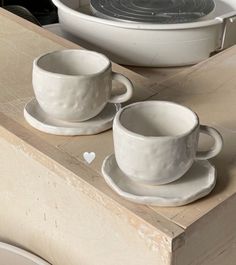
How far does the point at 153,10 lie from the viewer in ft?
2.94

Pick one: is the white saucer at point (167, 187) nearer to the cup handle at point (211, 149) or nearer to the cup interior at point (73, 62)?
the cup handle at point (211, 149)

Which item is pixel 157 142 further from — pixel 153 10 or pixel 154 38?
pixel 153 10

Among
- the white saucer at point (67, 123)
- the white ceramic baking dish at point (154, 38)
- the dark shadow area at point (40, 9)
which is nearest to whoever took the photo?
the white saucer at point (67, 123)

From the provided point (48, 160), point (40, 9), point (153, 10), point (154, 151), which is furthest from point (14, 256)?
point (40, 9)

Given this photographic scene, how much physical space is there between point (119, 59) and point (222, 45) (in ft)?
0.52

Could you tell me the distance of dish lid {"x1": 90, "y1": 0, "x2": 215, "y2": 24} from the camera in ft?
2.85

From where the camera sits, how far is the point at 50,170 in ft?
1.96

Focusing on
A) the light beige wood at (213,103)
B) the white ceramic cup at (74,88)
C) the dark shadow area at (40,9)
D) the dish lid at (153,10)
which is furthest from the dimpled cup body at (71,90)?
the dark shadow area at (40,9)

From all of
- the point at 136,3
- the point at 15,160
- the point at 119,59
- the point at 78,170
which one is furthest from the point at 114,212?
the point at 136,3

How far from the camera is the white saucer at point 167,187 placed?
0.52 m

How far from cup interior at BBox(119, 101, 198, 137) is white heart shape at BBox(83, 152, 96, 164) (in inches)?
2.4

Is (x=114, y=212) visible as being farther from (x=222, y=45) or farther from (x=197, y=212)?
(x=222, y=45)

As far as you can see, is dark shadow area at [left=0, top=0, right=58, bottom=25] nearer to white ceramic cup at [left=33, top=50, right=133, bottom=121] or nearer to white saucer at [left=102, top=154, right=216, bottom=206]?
white ceramic cup at [left=33, top=50, right=133, bottom=121]

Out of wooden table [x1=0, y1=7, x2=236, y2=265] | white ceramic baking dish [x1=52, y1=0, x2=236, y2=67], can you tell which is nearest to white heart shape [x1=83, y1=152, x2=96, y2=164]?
wooden table [x1=0, y1=7, x2=236, y2=265]
